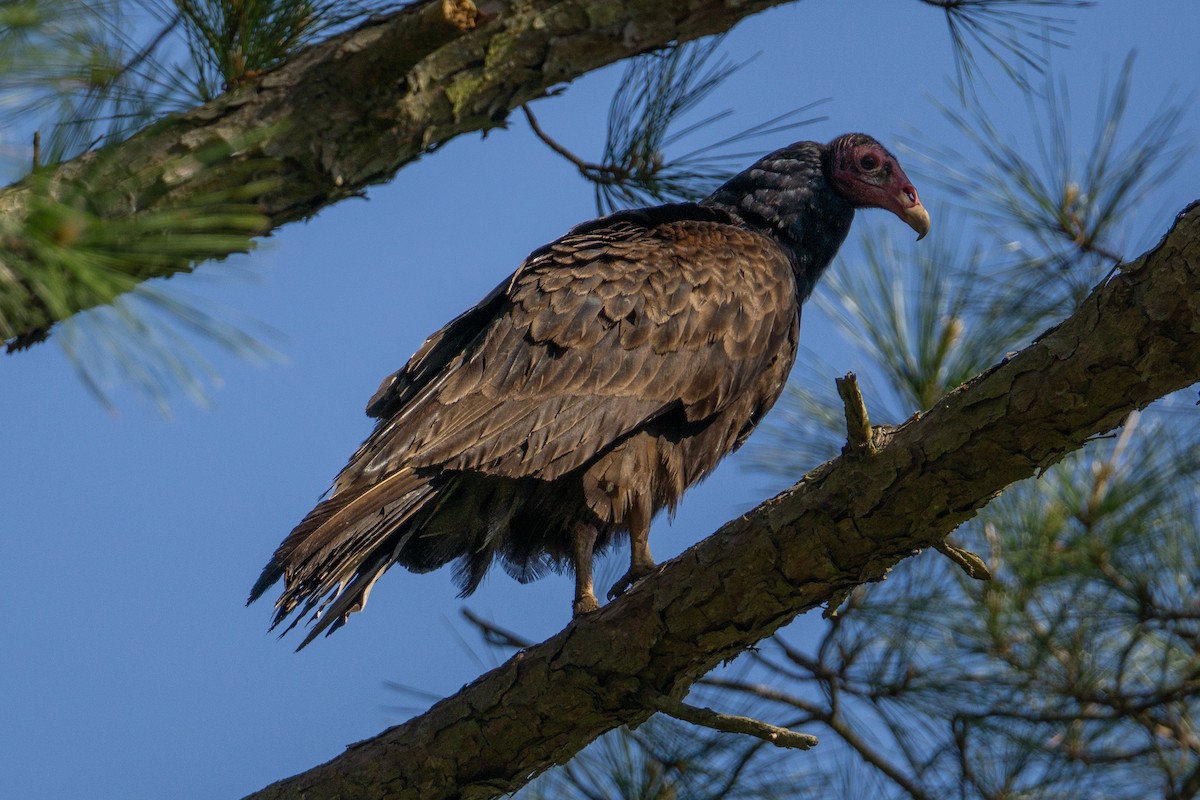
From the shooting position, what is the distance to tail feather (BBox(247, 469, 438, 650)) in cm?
341

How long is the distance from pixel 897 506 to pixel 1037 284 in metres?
2.02

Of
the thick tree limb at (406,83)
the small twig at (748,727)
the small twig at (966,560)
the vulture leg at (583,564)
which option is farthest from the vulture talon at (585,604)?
the thick tree limb at (406,83)

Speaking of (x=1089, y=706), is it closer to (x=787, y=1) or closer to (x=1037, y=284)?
(x=1037, y=284)

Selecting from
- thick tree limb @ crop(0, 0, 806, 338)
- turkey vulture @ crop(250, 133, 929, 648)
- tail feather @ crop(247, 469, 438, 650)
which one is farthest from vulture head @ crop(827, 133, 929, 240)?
tail feather @ crop(247, 469, 438, 650)

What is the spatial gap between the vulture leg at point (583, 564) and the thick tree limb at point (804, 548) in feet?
1.63

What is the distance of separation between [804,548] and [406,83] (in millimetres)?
1728

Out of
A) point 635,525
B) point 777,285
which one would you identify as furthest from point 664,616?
point 777,285

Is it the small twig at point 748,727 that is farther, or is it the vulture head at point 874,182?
the vulture head at point 874,182

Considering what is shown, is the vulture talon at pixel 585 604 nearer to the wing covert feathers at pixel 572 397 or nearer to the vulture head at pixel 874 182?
the wing covert feathers at pixel 572 397

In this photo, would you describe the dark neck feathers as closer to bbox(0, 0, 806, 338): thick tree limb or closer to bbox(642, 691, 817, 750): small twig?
bbox(0, 0, 806, 338): thick tree limb

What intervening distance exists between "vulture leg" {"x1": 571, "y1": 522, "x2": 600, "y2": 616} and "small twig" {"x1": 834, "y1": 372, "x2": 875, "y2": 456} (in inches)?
50.9

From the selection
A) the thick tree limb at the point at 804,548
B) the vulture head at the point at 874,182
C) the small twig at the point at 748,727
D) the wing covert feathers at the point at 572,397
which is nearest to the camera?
the thick tree limb at the point at 804,548

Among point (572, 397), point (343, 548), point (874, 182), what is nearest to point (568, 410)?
point (572, 397)

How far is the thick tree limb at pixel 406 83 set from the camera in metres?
3.45
